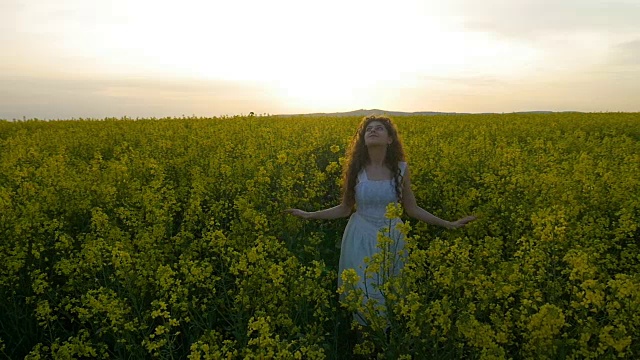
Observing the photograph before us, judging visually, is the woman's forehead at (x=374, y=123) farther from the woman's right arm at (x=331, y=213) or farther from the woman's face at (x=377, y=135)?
the woman's right arm at (x=331, y=213)

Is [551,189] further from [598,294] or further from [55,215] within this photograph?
[55,215]

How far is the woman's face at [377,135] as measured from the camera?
4941 mm

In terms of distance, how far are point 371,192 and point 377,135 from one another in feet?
1.71

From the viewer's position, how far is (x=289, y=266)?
384 centimetres

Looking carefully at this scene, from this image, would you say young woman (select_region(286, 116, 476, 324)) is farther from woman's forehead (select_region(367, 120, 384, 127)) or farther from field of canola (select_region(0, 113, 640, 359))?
field of canola (select_region(0, 113, 640, 359))

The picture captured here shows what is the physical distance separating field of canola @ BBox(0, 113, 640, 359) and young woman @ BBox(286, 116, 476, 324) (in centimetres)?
32

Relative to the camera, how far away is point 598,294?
301cm

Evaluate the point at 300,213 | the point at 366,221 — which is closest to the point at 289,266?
the point at 366,221

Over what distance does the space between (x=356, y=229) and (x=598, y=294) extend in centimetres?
216

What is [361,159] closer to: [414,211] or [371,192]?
[371,192]

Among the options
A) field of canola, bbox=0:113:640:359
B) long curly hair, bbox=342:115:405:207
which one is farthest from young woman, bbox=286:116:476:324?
field of canola, bbox=0:113:640:359

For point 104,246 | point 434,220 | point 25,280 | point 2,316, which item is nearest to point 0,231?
point 25,280

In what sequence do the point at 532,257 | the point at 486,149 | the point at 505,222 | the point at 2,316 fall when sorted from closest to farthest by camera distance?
the point at 532,257 < the point at 2,316 < the point at 505,222 < the point at 486,149

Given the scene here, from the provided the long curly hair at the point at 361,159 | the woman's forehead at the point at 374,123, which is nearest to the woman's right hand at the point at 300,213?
the long curly hair at the point at 361,159
